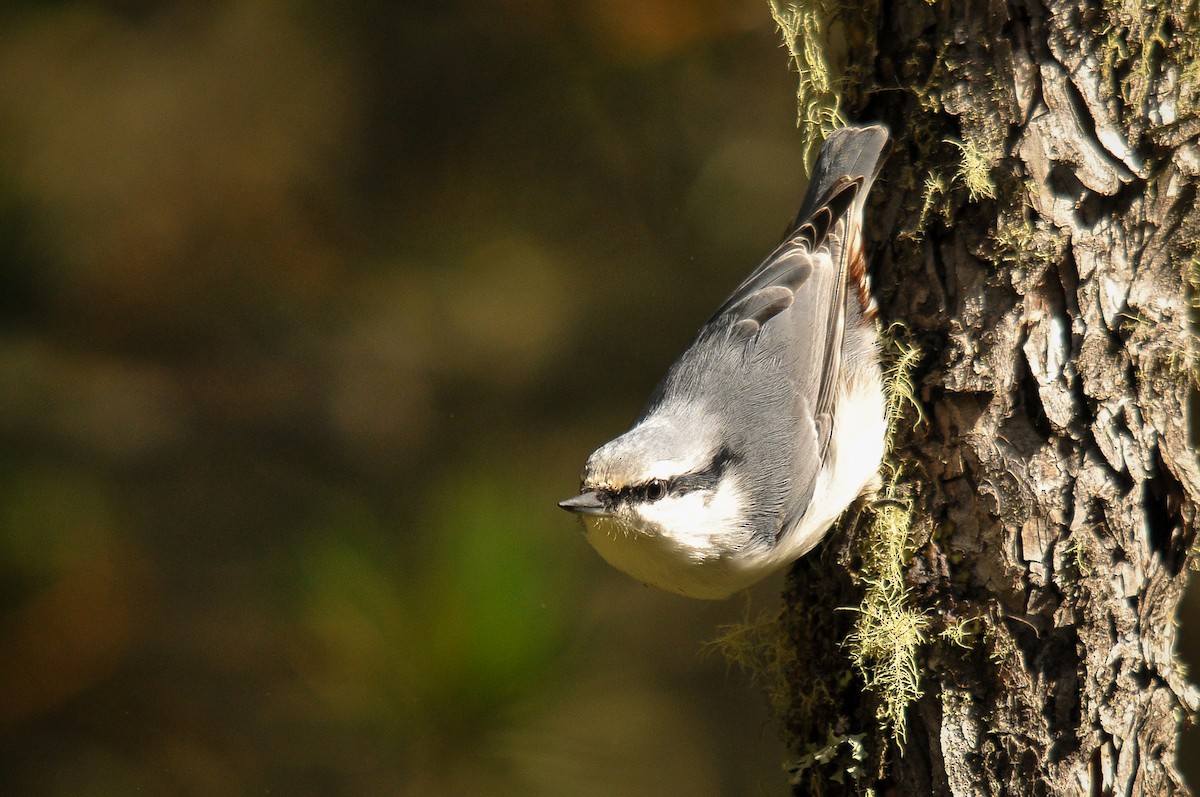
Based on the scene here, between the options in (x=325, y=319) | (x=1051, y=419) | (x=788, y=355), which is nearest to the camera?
(x=1051, y=419)

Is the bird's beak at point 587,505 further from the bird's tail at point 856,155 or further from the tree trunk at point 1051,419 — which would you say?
the bird's tail at point 856,155

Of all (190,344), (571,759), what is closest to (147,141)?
(190,344)

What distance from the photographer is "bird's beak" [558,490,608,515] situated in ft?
4.87

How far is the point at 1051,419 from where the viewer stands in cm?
146

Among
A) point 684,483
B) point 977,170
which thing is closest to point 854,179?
point 977,170

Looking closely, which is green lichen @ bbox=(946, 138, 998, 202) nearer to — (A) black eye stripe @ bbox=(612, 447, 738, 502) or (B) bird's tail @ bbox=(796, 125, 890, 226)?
(B) bird's tail @ bbox=(796, 125, 890, 226)

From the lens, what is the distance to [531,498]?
264 centimetres

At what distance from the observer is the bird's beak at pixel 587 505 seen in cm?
148

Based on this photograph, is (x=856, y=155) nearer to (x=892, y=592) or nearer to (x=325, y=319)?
(x=892, y=592)

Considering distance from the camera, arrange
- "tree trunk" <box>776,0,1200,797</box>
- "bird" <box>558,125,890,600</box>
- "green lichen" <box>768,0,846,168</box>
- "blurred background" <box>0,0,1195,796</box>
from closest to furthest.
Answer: "tree trunk" <box>776,0,1200,797</box>, "bird" <box>558,125,890,600</box>, "green lichen" <box>768,0,846,168</box>, "blurred background" <box>0,0,1195,796</box>

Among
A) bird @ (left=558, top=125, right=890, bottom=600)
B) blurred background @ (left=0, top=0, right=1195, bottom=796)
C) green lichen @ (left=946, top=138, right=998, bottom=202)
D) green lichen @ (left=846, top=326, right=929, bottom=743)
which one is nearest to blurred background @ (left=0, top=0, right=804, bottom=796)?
blurred background @ (left=0, top=0, right=1195, bottom=796)

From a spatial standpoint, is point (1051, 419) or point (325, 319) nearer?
point (1051, 419)

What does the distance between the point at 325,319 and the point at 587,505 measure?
1.77 m

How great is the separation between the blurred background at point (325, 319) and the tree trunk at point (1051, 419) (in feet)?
3.55
